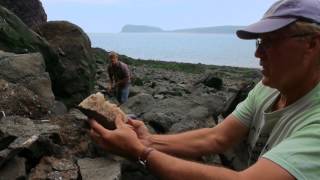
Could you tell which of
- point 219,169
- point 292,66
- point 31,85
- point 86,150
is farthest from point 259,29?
point 31,85

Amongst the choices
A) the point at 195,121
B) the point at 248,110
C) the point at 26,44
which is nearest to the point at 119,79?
the point at 26,44

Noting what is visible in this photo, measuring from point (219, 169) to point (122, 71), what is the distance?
13907 millimetres

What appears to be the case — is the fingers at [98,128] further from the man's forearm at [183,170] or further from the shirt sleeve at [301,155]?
the shirt sleeve at [301,155]

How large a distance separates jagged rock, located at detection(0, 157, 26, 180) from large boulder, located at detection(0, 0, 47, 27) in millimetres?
32222

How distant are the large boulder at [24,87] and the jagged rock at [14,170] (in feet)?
5.80

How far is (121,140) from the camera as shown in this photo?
382cm

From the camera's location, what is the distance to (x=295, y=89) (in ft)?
11.1

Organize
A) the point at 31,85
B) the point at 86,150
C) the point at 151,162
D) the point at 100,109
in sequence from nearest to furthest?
1. the point at 151,162
2. the point at 100,109
3. the point at 86,150
4. the point at 31,85

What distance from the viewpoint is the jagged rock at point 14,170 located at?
21.5 ft

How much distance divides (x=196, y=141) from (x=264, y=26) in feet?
4.41

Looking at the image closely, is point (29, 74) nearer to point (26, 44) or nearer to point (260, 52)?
point (26, 44)

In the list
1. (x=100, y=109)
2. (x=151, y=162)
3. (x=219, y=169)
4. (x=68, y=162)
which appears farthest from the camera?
(x=68, y=162)

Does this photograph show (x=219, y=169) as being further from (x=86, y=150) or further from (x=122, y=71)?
(x=122, y=71)

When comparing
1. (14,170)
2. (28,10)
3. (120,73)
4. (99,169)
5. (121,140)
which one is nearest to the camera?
(121,140)
